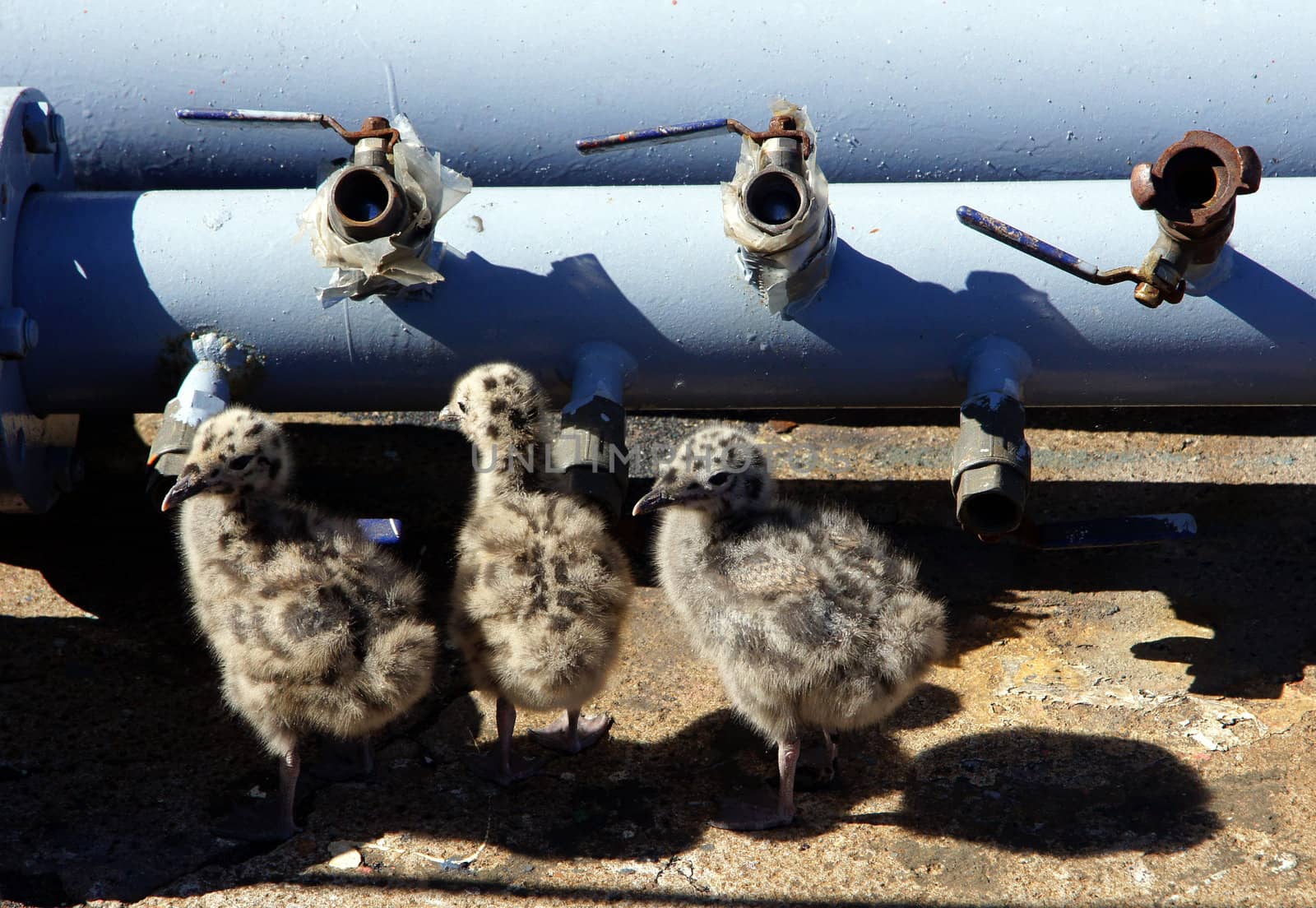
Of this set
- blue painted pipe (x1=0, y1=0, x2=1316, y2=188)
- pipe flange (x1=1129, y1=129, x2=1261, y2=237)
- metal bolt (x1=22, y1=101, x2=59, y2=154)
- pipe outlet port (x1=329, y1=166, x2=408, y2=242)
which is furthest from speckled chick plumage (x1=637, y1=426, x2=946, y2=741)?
metal bolt (x1=22, y1=101, x2=59, y2=154)

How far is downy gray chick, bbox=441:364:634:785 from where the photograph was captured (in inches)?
134

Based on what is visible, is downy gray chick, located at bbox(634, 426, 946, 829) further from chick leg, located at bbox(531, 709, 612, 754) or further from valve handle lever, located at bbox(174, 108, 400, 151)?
A: valve handle lever, located at bbox(174, 108, 400, 151)

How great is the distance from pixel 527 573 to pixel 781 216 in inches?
43.7

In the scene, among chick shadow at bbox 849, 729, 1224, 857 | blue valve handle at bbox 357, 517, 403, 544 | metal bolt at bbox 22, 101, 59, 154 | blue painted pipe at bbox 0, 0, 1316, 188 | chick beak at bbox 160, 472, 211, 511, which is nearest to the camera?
chick shadow at bbox 849, 729, 1224, 857

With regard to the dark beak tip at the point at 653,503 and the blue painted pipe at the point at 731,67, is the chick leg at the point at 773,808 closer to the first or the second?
the dark beak tip at the point at 653,503

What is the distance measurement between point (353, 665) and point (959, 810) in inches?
59.5

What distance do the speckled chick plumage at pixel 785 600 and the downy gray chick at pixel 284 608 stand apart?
0.71 metres

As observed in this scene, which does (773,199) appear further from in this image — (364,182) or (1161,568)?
(1161,568)

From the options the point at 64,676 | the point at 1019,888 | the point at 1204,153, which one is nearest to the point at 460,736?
the point at 64,676

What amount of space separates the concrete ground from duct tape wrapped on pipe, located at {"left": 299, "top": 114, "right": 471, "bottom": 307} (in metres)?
1.11

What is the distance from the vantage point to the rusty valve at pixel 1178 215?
3.25m

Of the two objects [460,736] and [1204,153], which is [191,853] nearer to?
[460,736]

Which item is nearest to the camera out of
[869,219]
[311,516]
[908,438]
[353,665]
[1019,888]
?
[1019,888]

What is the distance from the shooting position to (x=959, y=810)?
11.1 feet
